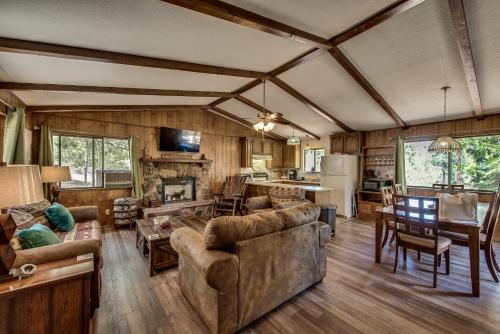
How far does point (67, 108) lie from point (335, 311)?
5473 millimetres

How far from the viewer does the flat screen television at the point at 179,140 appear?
5.67 metres

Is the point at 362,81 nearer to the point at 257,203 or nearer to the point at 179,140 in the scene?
the point at 257,203

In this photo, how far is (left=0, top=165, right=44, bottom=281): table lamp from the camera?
3.86 ft

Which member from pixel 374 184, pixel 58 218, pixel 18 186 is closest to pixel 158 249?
pixel 58 218

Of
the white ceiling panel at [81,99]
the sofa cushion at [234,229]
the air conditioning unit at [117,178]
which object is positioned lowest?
the sofa cushion at [234,229]

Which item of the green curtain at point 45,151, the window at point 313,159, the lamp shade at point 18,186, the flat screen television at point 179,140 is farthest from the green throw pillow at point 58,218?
the window at point 313,159

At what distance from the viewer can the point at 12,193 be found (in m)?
1.20

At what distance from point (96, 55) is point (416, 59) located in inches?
167

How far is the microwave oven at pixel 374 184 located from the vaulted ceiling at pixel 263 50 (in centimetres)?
179

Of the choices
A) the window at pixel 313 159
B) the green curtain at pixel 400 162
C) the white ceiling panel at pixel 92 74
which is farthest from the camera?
the window at pixel 313 159

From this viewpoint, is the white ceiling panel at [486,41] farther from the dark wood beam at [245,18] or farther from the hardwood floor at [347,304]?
the hardwood floor at [347,304]

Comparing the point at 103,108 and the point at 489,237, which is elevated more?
the point at 103,108

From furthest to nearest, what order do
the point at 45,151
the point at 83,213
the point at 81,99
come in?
the point at 45,151, the point at 81,99, the point at 83,213

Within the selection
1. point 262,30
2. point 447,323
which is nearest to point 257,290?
point 447,323
